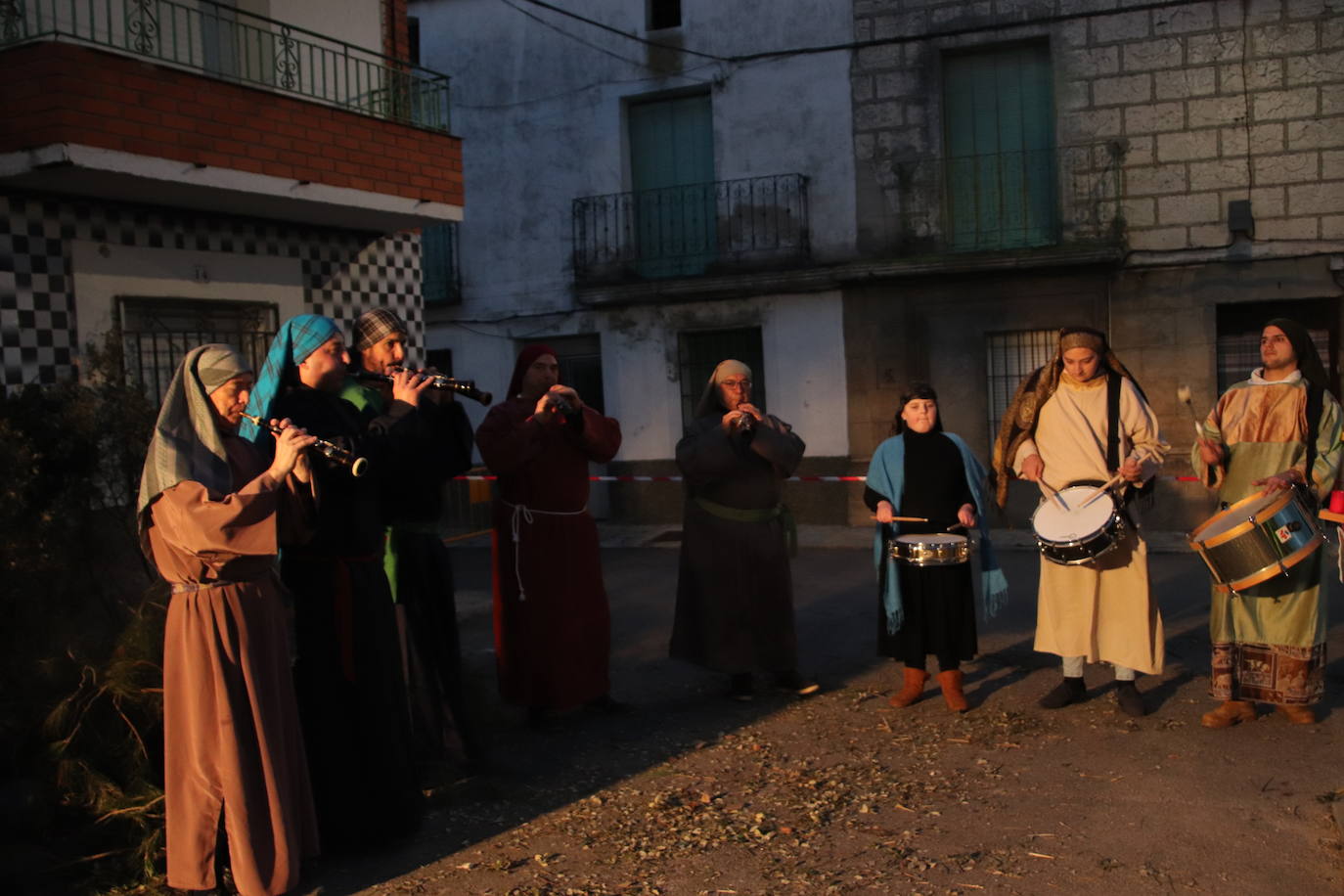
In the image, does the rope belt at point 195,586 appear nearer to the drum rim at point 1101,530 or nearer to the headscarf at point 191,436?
the headscarf at point 191,436

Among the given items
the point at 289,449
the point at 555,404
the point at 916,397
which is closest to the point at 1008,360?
the point at 916,397

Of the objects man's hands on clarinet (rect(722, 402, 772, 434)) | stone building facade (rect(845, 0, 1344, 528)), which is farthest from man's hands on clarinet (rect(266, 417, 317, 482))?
stone building facade (rect(845, 0, 1344, 528))

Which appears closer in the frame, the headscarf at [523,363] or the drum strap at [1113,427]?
the drum strap at [1113,427]

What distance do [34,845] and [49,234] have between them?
573 centimetres

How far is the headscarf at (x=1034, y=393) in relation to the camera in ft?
20.3

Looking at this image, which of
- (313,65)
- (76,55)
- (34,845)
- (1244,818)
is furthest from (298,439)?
(313,65)

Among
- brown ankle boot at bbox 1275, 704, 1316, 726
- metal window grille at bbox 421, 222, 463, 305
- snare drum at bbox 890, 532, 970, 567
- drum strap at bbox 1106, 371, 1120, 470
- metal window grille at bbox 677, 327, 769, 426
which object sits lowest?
brown ankle boot at bbox 1275, 704, 1316, 726

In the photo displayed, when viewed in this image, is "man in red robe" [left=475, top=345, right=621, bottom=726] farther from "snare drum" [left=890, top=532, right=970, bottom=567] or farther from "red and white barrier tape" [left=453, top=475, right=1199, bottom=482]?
"red and white barrier tape" [left=453, top=475, right=1199, bottom=482]

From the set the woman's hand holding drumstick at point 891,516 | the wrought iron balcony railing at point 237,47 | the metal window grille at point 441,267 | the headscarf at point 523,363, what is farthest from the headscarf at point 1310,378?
the metal window grille at point 441,267

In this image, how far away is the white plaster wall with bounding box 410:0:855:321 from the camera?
1562cm

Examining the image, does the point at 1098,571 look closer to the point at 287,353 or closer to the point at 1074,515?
the point at 1074,515

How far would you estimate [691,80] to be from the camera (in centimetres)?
1633

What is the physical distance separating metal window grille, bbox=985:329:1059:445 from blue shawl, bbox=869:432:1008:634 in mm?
8731

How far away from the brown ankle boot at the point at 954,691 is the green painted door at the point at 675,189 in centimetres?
1073
